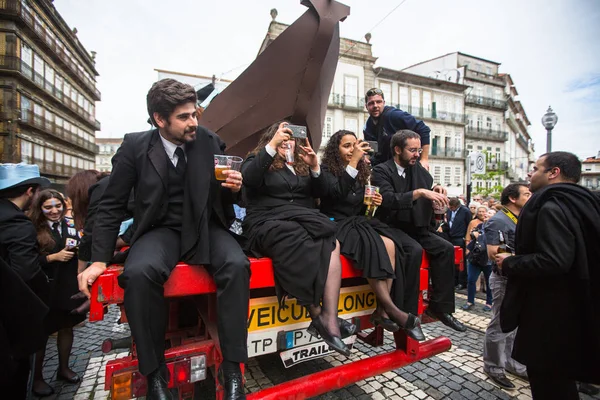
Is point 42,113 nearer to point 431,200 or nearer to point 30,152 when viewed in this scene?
point 30,152

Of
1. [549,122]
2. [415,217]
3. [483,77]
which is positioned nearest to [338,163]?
[415,217]

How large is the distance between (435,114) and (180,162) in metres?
37.5

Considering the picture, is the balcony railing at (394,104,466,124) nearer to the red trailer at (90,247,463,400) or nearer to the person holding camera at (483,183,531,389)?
the person holding camera at (483,183,531,389)

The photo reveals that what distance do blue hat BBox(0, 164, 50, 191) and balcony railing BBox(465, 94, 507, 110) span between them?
43.2 metres

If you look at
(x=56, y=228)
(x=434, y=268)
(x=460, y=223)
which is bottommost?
(x=434, y=268)

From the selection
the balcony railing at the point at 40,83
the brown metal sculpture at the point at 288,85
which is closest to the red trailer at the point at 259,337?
the brown metal sculpture at the point at 288,85

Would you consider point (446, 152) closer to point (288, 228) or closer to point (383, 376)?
point (383, 376)

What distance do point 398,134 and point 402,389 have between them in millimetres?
2442

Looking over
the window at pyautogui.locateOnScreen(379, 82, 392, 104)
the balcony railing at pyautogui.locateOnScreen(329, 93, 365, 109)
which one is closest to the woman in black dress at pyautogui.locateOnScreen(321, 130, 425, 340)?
the balcony railing at pyautogui.locateOnScreen(329, 93, 365, 109)

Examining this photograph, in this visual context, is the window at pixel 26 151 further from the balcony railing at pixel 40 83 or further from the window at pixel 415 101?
the window at pixel 415 101

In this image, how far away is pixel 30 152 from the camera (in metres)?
28.0

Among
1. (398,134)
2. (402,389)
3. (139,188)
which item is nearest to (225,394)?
(139,188)

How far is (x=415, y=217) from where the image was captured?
9.50ft

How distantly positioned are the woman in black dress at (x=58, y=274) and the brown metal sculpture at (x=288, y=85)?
6.82 feet
